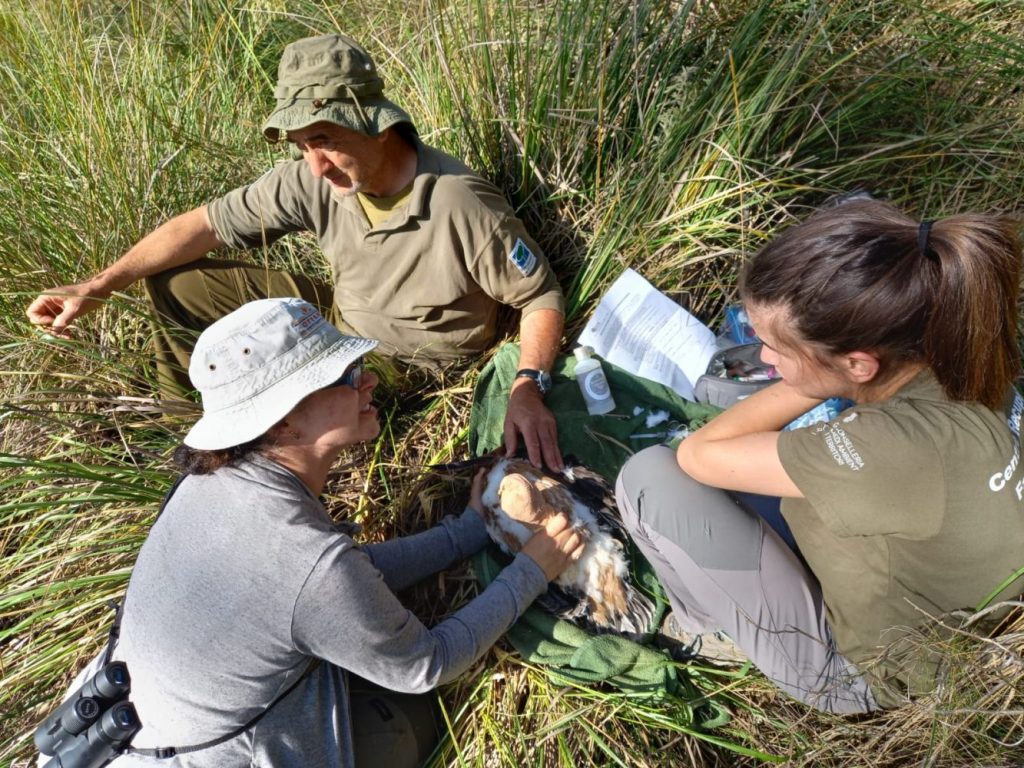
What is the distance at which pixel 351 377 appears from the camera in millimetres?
1854

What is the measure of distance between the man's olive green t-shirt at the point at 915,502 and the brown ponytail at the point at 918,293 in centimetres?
8

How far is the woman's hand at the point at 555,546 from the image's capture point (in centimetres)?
212

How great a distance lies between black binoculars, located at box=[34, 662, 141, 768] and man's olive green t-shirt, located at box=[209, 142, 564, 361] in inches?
63.5

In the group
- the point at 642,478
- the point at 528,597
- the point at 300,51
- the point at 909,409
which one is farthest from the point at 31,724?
the point at 909,409

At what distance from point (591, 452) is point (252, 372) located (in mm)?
1283

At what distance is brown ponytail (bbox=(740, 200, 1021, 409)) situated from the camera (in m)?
1.43

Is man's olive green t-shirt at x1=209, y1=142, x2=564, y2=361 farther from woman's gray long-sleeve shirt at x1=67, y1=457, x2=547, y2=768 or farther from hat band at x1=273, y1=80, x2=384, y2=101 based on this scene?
woman's gray long-sleeve shirt at x1=67, y1=457, x2=547, y2=768

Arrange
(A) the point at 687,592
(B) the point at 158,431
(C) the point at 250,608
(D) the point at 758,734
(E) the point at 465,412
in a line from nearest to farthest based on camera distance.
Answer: (C) the point at 250,608, (D) the point at 758,734, (A) the point at 687,592, (B) the point at 158,431, (E) the point at 465,412

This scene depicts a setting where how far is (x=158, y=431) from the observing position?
2.73m

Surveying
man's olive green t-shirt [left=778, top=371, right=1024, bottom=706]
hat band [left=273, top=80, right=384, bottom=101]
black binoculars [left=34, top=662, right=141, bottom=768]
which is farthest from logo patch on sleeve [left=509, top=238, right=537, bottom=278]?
black binoculars [left=34, top=662, right=141, bottom=768]

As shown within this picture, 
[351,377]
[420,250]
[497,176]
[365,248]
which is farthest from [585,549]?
[497,176]

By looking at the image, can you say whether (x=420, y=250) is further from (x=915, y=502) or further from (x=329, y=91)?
(x=915, y=502)

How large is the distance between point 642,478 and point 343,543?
0.82 meters

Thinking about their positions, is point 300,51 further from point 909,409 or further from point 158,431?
point 909,409
